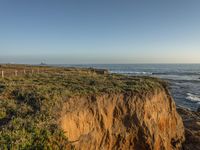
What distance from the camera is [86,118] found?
9.78 m

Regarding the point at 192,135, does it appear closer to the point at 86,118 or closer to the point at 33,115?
the point at 86,118

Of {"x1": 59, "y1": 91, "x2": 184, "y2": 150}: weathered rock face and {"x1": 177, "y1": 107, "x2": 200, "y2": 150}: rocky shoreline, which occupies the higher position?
{"x1": 59, "y1": 91, "x2": 184, "y2": 150}: weathered rock face

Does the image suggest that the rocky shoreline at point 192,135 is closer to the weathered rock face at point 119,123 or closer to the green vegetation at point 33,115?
the weathered rock face at point 119,123

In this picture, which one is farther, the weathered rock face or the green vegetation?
the weathered rock face

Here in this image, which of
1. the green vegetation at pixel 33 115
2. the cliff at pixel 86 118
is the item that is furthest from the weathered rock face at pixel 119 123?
the green vegetation at pixel 33 115

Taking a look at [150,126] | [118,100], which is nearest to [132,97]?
[118,100]

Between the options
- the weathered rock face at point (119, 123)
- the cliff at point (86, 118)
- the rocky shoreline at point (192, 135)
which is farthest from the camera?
the rocky shoreline at point (192, 135)

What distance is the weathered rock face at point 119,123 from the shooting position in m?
9.19

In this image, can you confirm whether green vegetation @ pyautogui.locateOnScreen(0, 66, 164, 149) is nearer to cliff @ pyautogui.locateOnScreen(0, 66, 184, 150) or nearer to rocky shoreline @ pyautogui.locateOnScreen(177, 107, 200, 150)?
cliff @ pyautogui.locateOnScreen(0, 66, 184, 150)

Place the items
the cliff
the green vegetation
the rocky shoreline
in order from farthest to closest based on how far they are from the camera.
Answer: the rocky shoreline
the cliff
the green vegetation

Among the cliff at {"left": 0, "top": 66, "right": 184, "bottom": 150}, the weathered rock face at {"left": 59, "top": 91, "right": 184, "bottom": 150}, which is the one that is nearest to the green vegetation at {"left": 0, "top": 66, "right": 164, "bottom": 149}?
the cliff at {"left": 0, "top": 66, "right": 184, "bottom": 150}

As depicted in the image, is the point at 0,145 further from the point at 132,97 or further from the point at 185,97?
the point at 185,97

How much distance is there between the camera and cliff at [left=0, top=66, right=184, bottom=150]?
23.6 feet

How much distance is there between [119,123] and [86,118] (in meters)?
2.16
